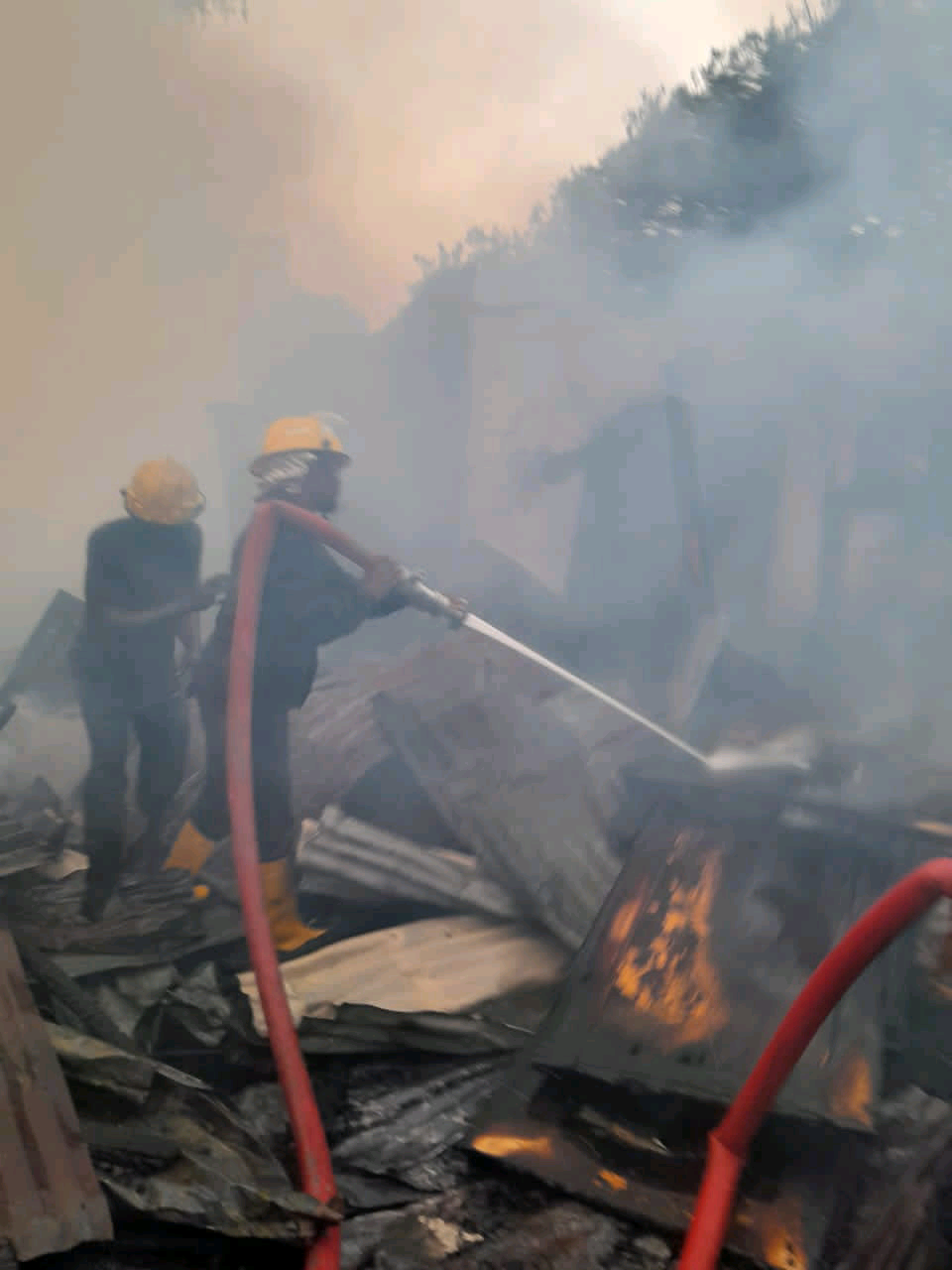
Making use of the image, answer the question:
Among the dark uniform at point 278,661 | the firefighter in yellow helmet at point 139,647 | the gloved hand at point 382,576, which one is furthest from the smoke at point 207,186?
the gloved hand at point 382,576

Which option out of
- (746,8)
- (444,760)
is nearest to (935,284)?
(746,8)

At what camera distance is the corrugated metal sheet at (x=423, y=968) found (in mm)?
2715

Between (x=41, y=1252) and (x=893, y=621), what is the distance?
349 centimetres

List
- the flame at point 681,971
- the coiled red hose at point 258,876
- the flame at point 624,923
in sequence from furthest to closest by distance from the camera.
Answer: the flame at point 624,923, the flame at point 681,971, the coiled red hose at point 258,876

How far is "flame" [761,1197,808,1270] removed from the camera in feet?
5.66

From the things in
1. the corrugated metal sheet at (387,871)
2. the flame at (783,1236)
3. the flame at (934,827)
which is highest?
the flame at (934,827)

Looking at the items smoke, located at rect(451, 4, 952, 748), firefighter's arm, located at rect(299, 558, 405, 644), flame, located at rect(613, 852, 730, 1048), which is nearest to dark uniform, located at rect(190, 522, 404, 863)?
firefighter's arm, located at rect(299, 558, 405, 644)

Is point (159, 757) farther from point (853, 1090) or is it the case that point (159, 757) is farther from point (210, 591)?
point (853, 1090)

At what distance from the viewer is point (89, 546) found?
335 centimetres

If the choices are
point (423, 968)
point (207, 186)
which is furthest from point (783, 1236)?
point (207, 186)

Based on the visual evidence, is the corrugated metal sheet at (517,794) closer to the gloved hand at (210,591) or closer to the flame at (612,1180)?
the gloved hand at (210,591)

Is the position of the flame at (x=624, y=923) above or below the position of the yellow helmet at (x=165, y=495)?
below

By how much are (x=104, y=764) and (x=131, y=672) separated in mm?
395

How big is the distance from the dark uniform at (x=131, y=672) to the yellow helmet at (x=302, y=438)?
416mm
